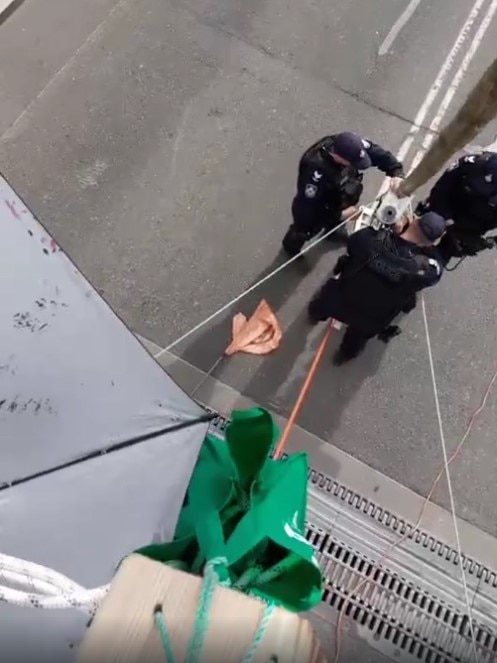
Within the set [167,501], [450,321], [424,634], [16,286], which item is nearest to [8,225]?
[16,286]

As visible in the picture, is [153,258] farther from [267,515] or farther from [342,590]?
[267,515]

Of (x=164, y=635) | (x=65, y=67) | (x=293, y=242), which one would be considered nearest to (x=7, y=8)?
(x=65, y=67)

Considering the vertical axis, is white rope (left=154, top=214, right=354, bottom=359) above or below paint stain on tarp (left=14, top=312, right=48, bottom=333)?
below

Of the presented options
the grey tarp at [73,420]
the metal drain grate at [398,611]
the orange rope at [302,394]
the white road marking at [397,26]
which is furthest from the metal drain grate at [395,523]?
the white road marking at [397,26]

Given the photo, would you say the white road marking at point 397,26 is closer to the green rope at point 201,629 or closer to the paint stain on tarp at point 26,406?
the paint stain on tarp at point 26,406

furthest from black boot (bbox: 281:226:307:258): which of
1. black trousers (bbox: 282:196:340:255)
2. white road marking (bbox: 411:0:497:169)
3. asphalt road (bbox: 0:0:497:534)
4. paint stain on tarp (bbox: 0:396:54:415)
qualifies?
paint stain on tarp (bbox: 0:396:54:415)

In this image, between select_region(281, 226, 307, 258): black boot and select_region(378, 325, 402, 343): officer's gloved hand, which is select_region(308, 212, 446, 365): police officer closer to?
select_region(378, 325, 402, 343): officer's gloved hand
